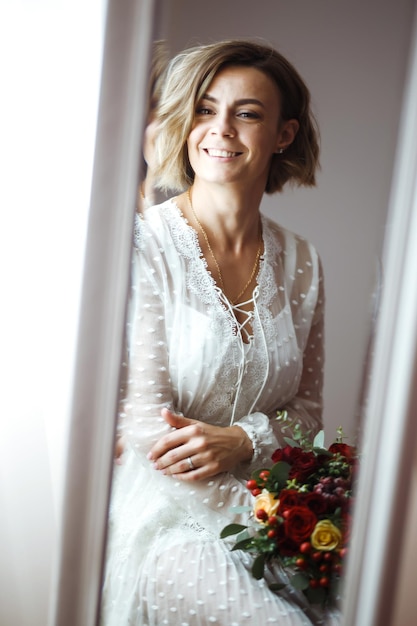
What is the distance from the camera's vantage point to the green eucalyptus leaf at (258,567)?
34.5 inches

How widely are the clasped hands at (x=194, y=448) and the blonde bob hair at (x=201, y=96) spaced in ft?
1.04

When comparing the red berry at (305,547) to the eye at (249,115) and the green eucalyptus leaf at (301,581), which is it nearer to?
the green eucalyptus leaf at (301,581)

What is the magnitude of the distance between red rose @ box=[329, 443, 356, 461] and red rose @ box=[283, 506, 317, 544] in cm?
9

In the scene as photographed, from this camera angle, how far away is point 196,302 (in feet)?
2.95

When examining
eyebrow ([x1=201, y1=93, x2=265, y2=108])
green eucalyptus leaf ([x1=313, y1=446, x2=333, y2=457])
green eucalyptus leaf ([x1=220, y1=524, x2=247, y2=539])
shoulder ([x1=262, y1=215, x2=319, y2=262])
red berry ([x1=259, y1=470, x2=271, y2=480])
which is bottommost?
green eucalyptus leaf ([x1=220, y1=524, x2=247, y2=539])

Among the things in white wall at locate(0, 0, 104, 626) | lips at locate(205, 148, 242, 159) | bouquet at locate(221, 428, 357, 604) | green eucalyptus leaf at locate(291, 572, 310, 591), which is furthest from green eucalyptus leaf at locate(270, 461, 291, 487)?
lips at locate(205, 148, 242, 159)

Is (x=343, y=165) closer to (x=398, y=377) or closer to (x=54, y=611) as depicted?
(x=398, y=377)

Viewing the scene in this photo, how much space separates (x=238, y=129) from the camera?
0.88 metres

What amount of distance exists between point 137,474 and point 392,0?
69 centimetres

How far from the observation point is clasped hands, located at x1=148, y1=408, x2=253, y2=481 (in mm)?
895

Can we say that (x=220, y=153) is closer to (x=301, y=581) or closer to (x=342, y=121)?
(x=342, y=121)

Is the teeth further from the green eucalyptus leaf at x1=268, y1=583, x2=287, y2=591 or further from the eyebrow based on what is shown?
the green eucalyptus leaf at x1=268, y1=583, x2=287, y2=591

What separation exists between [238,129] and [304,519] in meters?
0.51

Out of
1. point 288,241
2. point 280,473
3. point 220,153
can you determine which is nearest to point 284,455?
point 280,473
